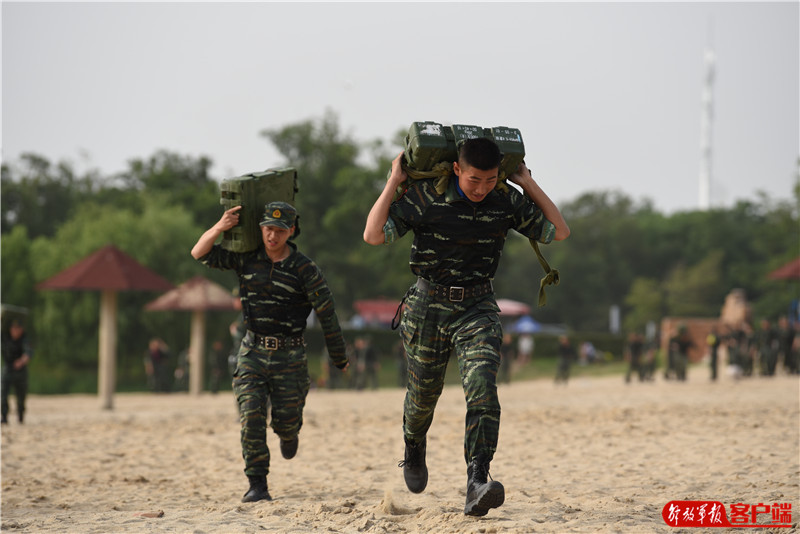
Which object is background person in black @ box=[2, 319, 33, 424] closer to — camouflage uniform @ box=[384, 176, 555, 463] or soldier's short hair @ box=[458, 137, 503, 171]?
camouflage uniform @ box=[384, 176, 555, 463]

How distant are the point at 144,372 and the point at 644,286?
5257cm

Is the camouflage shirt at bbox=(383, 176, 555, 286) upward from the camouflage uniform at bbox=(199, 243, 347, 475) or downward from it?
upward

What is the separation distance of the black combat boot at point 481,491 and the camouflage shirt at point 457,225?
120cm

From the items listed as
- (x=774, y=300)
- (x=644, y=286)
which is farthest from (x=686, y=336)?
(x=644, y=286)

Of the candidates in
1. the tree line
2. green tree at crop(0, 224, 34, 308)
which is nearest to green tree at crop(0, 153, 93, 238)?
the tree line

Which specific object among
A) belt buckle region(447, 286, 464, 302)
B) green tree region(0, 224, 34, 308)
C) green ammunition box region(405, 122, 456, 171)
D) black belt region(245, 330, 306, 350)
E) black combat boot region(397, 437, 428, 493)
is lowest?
black combat boot region(397, 437, 428, 493)

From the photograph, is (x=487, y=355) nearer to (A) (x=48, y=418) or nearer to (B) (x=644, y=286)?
(A) (x=48, y=418)

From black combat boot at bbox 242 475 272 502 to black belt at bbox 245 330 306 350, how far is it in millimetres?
1017

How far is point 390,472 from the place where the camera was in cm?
964

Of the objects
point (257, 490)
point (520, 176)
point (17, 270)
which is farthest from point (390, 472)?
point (17, 270)

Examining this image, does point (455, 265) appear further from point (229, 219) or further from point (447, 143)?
point (229, 219)

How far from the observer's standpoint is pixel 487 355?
6141mm

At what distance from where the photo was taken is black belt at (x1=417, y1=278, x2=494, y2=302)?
633cm

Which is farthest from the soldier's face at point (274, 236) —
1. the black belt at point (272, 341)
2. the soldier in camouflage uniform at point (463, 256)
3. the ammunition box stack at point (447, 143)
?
the ammunition box stack at point (447, 143)
